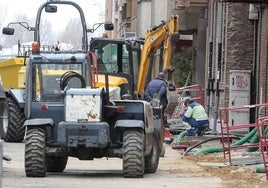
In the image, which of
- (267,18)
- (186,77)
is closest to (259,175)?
(267,18)

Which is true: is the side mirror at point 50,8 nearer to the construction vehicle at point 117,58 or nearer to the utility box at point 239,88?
the construction vehicle at point 117,58

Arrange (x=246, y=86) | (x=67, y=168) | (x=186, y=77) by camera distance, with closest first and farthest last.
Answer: (x=67, y=168) < (x=246, y=86) < (x=186, y=77)

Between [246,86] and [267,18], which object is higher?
[267,18]

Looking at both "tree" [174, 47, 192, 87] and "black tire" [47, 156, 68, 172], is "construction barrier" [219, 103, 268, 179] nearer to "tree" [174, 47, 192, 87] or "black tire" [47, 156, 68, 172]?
"black tire" [47, 156, 68, 172]

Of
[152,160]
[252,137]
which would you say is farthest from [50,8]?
[152,160]

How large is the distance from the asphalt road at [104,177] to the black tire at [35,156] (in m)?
0.16

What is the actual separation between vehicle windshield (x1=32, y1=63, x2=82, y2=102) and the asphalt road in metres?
1.40

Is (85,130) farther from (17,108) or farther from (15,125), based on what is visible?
(17,108)

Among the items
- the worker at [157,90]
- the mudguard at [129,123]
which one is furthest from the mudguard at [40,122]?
the worker at [157,90]

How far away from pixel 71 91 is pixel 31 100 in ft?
5.41

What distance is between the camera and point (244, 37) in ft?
107

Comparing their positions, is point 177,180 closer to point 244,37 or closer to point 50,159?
point 50,159

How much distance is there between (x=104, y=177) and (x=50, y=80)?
2536 mm

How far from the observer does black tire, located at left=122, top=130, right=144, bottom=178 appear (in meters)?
17.4
